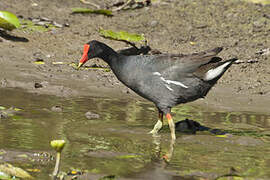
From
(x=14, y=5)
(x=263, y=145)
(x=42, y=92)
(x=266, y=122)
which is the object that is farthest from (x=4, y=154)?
(x=14, y=5)

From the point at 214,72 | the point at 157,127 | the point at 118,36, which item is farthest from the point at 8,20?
the point at 214,72

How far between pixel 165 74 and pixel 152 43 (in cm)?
485

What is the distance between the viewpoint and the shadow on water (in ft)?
16.0

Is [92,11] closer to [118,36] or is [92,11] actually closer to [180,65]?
[118,36]

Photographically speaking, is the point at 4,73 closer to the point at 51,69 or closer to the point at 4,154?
the point at 51,69

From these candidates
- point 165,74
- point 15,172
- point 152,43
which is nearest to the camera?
point 15,172

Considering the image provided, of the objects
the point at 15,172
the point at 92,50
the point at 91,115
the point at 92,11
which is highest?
the point at 92,11

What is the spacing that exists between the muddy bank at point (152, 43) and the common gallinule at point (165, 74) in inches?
65.1

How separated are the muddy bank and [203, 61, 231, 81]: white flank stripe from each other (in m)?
1.60

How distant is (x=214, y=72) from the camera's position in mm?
6914

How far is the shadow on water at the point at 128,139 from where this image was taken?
4867mm

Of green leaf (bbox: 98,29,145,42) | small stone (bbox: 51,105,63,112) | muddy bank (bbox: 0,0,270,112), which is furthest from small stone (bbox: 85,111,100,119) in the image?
green leaf (bbox: 98,29,145,42)

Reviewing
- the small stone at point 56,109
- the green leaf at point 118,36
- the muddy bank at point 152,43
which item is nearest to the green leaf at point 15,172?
the small stone at point 56,109

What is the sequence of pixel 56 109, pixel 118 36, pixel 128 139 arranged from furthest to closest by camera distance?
pixel 118 36 < pixel 56 109 < pixel 128 139
